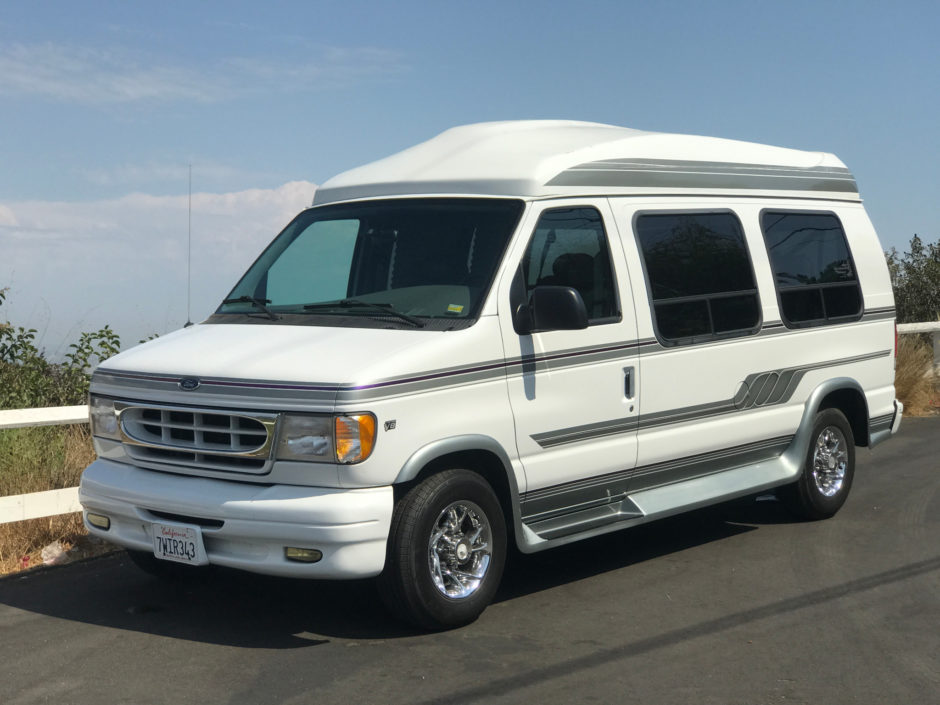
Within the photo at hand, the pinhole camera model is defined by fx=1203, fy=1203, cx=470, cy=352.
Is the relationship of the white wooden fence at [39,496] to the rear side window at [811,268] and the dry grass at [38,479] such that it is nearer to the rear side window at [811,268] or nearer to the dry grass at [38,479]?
the dry grass at [38,479]

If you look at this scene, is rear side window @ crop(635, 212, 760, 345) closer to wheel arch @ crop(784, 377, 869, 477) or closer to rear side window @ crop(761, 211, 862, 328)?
rear side window @ crop(761, 211, 862, 328)

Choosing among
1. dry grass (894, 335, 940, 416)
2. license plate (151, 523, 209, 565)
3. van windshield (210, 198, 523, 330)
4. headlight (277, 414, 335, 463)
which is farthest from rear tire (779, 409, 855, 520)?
dry grass (894, 335, 940, 416)

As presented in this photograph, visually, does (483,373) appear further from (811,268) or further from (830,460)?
(830,460)

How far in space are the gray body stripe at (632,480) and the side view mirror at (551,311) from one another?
3.02 ft

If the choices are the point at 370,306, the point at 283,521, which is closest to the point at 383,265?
the point at 370,306

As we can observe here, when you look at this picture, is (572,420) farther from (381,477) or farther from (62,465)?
(62,465)

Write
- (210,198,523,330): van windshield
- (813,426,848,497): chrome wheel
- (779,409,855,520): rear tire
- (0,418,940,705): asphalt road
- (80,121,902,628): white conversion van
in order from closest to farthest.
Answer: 1. (0,418,940,705): asphalt road
2. (80,121,902,628): white conversion van
3. (210,198,523,330): van windshield
4. (779,409,855,520): rear tire
5. (813,426,848,497): chrome wheel

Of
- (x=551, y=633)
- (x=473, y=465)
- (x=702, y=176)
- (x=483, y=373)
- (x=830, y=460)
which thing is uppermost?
(x=702, y=176)

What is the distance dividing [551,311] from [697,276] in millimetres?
1766

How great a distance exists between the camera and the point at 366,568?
18.6 feet

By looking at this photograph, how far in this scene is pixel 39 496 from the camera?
7.75 metres

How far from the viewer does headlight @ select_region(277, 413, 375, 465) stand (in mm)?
5602

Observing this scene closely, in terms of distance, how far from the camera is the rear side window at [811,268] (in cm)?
845

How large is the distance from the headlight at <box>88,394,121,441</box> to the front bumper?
544mm
